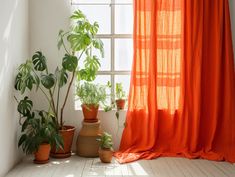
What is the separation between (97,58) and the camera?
3678 millimetres

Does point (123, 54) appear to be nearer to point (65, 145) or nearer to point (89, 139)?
point (89, 139)

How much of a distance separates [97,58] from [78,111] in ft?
2.16

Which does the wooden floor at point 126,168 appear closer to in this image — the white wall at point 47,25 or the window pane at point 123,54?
the white wall at point 47,25

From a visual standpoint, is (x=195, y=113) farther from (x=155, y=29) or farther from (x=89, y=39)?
(x=89, y=39)

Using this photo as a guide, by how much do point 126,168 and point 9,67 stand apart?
148 cm

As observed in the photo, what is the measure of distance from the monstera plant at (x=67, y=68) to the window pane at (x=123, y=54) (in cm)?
33

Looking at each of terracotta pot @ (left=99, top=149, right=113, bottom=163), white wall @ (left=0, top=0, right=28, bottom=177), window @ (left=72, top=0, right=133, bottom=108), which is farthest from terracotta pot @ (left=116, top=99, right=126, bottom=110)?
white wall @ (left=0, top=0, right=28, bottom=177)

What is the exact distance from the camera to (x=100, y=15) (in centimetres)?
391

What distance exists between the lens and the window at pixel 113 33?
154 inches

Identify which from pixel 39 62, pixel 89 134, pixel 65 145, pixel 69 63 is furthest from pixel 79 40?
pixel 65 145

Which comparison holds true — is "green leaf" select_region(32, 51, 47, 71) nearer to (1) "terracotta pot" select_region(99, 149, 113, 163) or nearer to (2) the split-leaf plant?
(2) the split-leaf plant

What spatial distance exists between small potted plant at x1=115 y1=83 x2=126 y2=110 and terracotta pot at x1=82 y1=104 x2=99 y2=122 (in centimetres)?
27

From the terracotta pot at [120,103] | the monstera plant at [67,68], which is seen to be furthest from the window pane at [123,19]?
the terracotta pot at [120,103]

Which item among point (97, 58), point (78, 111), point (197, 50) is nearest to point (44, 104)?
point (78, 111)
